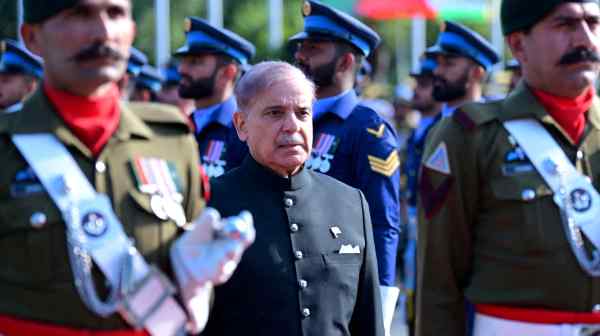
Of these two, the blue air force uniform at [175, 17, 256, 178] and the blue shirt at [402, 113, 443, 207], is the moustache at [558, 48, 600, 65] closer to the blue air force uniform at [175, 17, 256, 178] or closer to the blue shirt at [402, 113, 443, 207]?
the blue air force uniform at [175, 17, 256, 178]

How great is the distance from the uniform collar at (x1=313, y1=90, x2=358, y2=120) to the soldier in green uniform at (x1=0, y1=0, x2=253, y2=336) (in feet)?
9.33

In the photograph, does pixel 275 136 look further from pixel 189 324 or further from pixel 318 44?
pixel 318 44

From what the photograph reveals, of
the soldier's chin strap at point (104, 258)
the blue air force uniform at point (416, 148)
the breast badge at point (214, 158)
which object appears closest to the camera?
the soldier's chin strap at point (104, 258)

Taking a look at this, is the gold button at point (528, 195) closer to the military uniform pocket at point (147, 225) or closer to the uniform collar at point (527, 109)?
the uniform collar at point (527, 109)

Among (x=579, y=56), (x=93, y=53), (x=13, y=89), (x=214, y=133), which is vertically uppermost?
(x=93, y=53)

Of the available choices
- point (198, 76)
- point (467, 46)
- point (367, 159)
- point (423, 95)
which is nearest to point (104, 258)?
point (367, 159)

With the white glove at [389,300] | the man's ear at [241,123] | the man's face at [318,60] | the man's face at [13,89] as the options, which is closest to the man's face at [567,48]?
the man's ear at [241,123]

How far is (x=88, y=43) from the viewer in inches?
140

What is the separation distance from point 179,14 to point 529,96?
32620mm

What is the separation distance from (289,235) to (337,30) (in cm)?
264

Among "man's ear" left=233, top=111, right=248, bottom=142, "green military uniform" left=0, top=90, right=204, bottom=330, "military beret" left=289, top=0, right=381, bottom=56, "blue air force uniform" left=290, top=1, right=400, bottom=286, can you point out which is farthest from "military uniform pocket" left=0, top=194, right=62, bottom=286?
"military beret" left=289, top=0, right=381, bottom=56

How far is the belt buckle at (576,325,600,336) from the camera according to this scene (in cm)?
450

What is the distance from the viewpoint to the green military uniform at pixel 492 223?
14.9ft

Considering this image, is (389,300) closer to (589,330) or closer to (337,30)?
(589,330)
